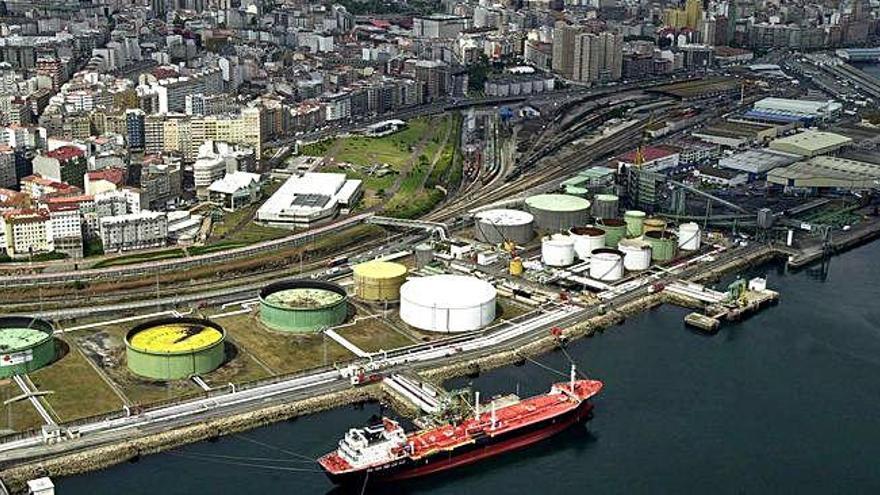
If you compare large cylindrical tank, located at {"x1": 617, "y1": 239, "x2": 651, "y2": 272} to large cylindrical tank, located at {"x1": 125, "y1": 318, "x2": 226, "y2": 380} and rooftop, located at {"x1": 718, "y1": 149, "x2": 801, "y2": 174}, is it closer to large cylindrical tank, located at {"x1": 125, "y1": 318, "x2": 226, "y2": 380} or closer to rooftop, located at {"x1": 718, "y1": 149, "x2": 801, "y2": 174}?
large cylindrical tank, located at {"x1": 125, "y1": 318, "x2": 226, "y2": 380}

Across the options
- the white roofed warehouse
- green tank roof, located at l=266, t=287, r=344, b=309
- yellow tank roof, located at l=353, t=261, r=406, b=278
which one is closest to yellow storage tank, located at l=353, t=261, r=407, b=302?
yellow tank roof, located at l=353, t=261, r=406, b=278

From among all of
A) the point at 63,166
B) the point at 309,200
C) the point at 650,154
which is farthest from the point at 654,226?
the point at 63,166

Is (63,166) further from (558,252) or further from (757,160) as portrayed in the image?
(757,160)

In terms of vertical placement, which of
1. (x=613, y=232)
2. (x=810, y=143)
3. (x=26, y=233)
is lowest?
(x=613, y=232)

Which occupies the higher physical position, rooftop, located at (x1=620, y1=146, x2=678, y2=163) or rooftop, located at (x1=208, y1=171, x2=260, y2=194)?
rooftop, located at (x1=620, y1=146, x2=678, y2=163)

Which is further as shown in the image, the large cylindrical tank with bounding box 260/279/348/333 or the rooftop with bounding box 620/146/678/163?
the rooftop with bounding box 620/146/678/163

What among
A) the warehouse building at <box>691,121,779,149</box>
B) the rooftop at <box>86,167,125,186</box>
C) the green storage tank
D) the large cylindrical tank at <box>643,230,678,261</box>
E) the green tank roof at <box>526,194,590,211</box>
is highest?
the warehouse building at <box>691,121,779,149</box>

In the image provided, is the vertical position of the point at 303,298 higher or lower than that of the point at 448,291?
lower
